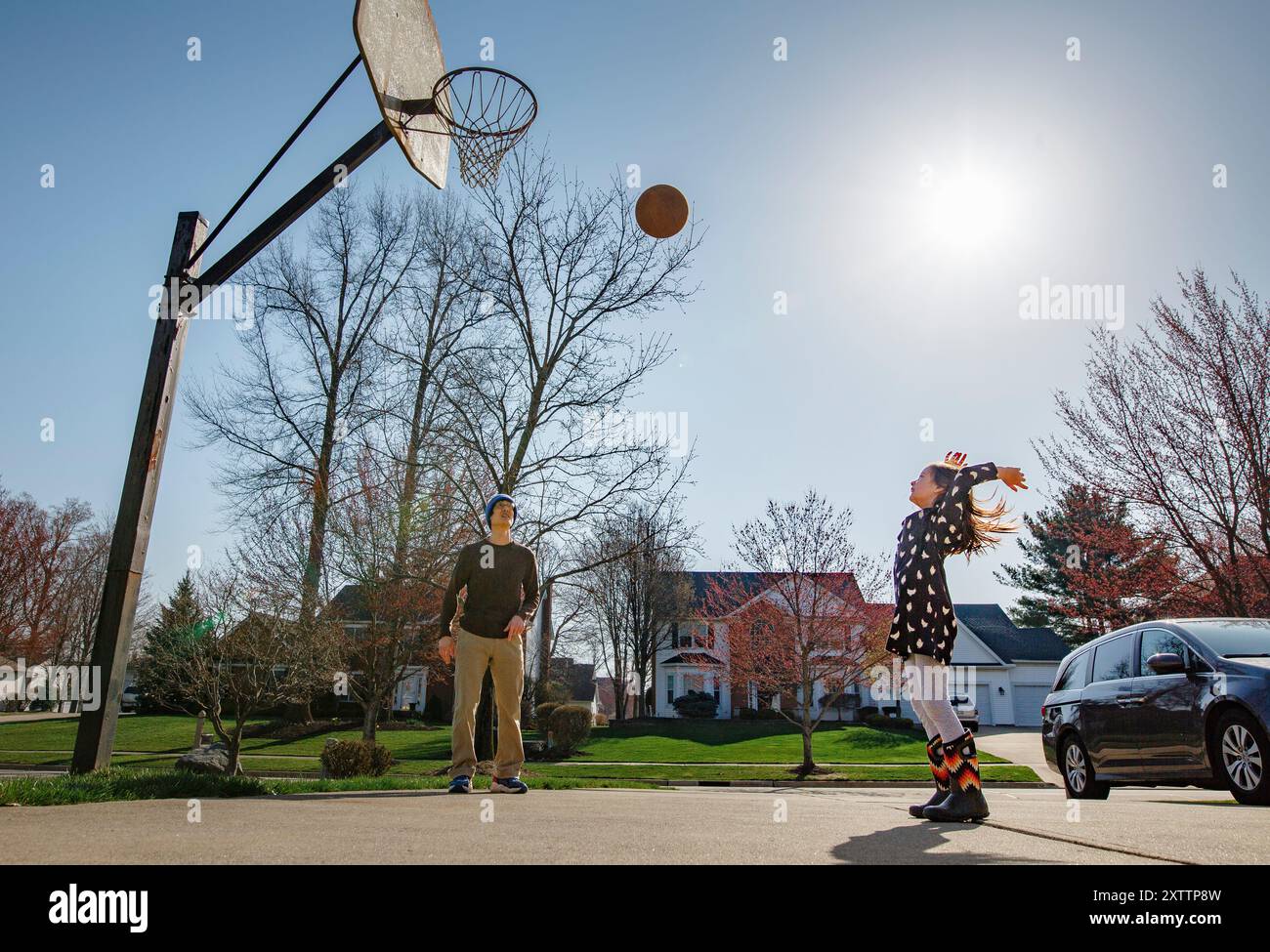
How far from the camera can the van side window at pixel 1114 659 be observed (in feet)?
26.6

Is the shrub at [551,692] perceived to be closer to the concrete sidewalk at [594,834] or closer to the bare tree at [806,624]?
the bare tree at [806,624]

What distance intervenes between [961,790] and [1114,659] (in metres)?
4.45

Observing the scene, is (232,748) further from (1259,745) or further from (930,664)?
(1259,745)

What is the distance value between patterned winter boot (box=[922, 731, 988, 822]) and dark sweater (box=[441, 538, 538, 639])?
327 cm

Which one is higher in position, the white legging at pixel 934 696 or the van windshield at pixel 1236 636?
the van windshield at pixel 1236 636

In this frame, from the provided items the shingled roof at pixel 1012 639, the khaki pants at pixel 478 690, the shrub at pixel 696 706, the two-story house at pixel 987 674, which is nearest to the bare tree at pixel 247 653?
the khaki pants at pixel 478 690

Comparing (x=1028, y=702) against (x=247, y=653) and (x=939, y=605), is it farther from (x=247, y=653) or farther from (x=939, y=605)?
(x=939, y=605)

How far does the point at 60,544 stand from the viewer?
131 feet

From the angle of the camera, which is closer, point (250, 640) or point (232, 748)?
point (232, 748)

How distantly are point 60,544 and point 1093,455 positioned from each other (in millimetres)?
43937

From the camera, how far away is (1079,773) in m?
8.59

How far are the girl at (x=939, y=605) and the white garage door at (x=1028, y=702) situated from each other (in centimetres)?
4789

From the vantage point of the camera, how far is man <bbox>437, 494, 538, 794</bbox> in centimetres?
653
